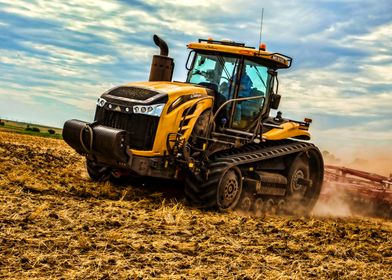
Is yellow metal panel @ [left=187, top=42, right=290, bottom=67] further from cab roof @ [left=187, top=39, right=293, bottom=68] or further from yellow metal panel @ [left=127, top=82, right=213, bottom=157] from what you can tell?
yellow metal panel @ [left=127, top=82, right=213, bottom=157]

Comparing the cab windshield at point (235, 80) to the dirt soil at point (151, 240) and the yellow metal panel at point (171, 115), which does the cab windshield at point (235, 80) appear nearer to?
the yellow metal panel at point (171, 115)

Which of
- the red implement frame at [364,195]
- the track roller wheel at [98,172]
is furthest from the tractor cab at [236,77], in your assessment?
the red implement frame at [364,195]

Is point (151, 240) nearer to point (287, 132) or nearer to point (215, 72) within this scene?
point (215, 72)

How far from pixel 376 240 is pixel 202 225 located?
3.17m

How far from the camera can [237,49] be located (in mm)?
12492

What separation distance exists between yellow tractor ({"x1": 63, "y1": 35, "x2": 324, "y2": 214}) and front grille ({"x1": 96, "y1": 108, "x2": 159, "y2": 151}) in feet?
0.06

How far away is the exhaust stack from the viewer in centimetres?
1290

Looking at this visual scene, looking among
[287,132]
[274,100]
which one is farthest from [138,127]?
[287,132]

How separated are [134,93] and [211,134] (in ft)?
6.11

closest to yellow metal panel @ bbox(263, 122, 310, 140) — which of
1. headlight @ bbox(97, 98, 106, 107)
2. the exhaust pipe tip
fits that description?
the exhaust pipe tip

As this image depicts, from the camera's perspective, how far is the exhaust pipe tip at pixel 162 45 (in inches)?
507

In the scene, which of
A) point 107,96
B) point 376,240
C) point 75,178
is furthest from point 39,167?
point 376,240

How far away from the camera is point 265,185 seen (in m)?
13.0

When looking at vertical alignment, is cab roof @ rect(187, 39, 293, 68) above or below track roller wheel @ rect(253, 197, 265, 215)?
above
